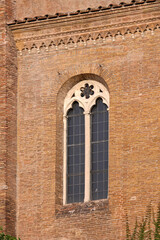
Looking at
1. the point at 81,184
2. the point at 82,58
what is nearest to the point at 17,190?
the point at 81,184

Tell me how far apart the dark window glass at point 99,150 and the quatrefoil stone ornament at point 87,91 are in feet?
1.16

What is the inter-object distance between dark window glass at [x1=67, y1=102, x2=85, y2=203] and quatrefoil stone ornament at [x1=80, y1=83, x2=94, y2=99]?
0.40 m

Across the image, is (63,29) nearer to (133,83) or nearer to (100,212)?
(133,83)

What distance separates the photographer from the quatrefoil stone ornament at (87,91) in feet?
130

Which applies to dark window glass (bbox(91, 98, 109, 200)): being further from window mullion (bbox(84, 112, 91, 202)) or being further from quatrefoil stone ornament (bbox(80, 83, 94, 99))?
quatrefoil stone ornament (bbox(80, 83, 94, 99))

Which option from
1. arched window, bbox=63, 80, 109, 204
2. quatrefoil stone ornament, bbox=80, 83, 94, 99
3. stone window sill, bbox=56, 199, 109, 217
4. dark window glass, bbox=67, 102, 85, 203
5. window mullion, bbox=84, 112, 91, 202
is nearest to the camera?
stone window sill, bbox=56, 199, 109, 217

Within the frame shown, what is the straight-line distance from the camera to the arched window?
127 ft

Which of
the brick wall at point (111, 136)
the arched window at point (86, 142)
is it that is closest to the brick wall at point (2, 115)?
the brick wall at point (111, 136)

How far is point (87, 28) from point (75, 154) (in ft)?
12.9

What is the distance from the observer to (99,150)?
3903cm

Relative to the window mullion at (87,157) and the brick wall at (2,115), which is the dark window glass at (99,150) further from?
the brick wall at (2,115)

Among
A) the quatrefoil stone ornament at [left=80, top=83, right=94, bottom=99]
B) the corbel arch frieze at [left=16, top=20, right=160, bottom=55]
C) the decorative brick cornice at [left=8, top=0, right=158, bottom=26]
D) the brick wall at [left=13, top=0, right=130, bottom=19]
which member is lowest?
the quatrefoil stone ornament at [left=80, top=83, right=94, bottom=99]

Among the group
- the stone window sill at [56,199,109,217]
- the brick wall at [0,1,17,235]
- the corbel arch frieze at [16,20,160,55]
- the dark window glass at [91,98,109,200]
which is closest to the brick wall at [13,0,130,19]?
the brick wall at [0,1,17,235]

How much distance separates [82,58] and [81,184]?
3.94m
